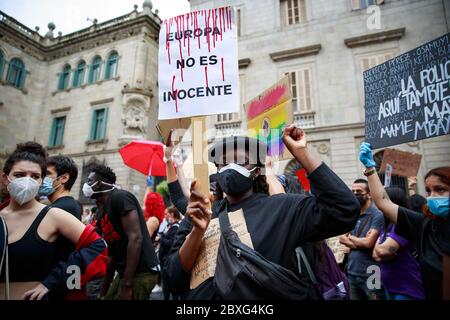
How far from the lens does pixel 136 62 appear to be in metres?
16.3

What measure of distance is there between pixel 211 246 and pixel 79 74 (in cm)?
2000

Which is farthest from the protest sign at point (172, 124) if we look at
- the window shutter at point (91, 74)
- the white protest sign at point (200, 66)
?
the window shutter at point (91, 74)

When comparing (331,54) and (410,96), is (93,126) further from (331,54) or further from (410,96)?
(410,96)

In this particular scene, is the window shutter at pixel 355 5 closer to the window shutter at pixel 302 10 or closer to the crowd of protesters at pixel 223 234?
the window shutter at pixel 302 10

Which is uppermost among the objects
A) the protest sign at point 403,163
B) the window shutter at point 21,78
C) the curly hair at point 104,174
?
the window shutter at point 21,78

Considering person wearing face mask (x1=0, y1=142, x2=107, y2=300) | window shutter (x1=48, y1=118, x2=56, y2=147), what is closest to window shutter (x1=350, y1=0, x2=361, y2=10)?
person wearing face mask (x1=0, y1=142, x2=107, y2=300)

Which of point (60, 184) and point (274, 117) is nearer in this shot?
point (60, 184)

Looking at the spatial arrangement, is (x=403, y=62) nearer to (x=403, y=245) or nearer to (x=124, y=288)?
(x=403, y=245)

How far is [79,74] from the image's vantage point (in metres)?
18.2

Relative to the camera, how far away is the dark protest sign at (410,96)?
2387 millimetres

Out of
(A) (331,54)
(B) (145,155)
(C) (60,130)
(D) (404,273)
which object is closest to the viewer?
(D) (404,273)

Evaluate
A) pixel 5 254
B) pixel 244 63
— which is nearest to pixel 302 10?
pixel 244 63
